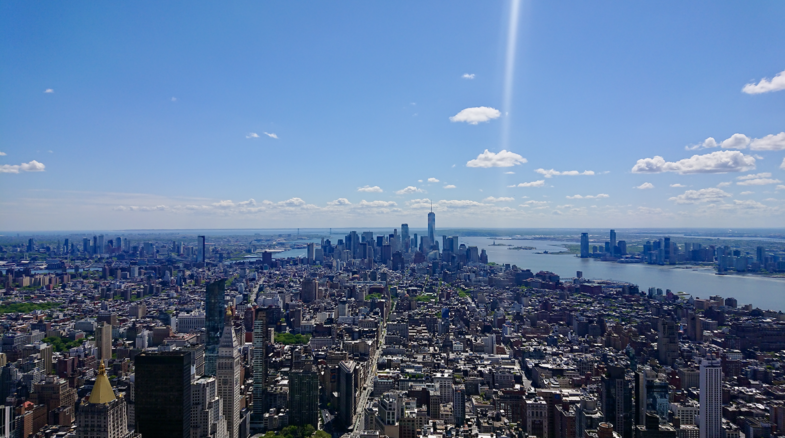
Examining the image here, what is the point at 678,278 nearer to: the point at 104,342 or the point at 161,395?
the point at 104,342

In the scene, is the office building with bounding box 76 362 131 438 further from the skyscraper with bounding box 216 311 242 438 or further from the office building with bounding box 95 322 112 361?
the office building with bounding box 95 322 112 361

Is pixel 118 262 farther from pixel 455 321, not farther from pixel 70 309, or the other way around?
pixel 455 321

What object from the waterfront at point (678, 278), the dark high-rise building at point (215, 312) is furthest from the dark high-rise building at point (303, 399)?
the waterfront at point (678, 278)

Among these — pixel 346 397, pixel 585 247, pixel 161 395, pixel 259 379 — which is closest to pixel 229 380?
pixel 259 379

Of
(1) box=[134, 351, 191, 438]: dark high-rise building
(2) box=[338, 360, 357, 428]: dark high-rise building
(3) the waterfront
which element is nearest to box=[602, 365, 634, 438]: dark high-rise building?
(2) box=[338, 360, 357, 428]: dark high-rise building

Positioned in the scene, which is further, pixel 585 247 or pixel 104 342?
pixel 585 247

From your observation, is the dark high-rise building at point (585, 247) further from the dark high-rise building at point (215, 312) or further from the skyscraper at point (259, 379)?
the dark high-rise building at point (215, 312)

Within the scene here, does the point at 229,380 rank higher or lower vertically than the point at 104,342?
higher
